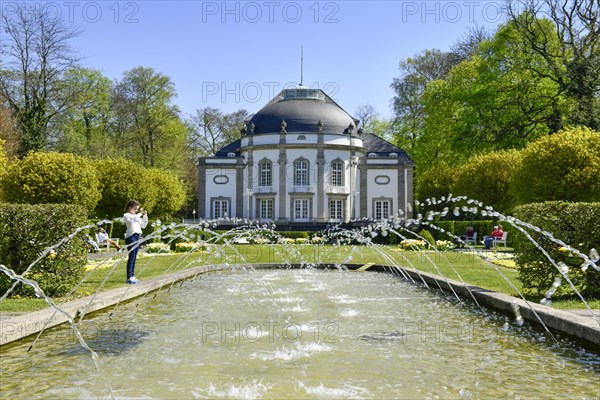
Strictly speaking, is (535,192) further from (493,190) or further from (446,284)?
(446,284)

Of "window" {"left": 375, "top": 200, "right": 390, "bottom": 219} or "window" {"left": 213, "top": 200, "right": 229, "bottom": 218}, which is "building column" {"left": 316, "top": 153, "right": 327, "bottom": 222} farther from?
"window" {"left": 213, "top": 200, "right": 229, "bottom": 218}

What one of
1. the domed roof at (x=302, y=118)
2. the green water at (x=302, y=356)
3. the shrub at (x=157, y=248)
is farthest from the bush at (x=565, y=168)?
the domed roof at (x=302, y=118)

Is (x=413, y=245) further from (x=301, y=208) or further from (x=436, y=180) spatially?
(x=301, y=208)

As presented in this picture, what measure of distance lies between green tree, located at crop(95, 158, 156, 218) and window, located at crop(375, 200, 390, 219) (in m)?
22.8

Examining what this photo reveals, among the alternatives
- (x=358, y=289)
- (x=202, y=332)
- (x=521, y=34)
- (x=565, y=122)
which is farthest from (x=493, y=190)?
(x=202, y=332)

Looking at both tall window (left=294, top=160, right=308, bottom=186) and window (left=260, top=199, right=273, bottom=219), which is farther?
window (left=260, top=199, right=273, bottom=219)

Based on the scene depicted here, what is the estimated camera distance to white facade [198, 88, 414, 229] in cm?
4803

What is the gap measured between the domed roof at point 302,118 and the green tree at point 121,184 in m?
18.7

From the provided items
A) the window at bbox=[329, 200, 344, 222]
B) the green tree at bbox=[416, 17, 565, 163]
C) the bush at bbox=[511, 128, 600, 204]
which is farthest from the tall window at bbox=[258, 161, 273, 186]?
the bush at bbox=[511, 128, 600, 204]

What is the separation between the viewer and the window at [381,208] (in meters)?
49.6

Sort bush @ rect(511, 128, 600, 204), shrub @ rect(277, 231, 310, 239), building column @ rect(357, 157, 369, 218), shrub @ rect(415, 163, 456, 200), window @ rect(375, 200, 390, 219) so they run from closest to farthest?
1. bush @ rect(511, 128, 600, 204)
2. shrub @ rect(277, 231, 310, 239)
3. shrub @ rect(415, 163, 456, 200)
4. building column @ rect(357, 157, 369, 218)
5. window @ rect(375, 200, 390, 219)

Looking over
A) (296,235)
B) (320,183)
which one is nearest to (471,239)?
(296,235)

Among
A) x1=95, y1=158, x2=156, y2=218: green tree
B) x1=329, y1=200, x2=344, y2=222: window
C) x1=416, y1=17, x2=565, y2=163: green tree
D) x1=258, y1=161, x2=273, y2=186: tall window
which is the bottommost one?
x1=329, y1=200, x2=344, y2=222: window

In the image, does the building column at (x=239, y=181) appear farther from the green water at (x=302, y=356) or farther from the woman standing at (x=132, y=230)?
the green water at (x=302, y=356)
